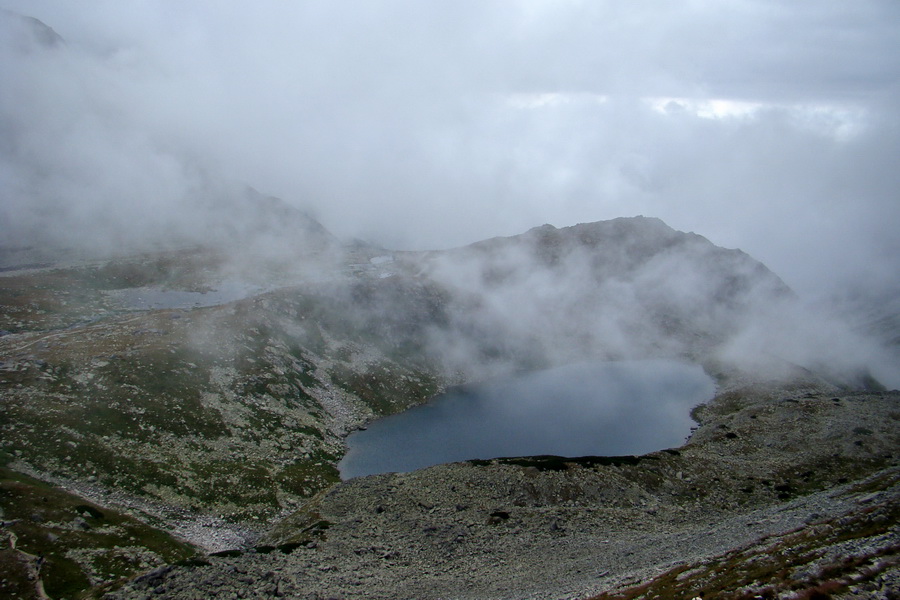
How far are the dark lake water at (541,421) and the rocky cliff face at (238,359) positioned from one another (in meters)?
7.62

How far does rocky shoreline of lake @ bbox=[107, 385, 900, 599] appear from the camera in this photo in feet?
111

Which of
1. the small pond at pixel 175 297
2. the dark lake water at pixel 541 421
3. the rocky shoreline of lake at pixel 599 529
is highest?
the small pond at pixel 175 297

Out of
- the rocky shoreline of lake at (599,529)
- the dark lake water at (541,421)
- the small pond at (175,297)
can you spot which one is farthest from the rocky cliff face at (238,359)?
the dark lake water at (541,421)

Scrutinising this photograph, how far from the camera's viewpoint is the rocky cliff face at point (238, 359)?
6600 cm

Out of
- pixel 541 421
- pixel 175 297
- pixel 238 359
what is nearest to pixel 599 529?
pixel 541 421

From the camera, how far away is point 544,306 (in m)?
194

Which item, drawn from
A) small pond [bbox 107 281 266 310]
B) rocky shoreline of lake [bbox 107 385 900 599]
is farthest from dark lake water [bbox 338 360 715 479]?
A: small pond [bbox 107 281 266 310]

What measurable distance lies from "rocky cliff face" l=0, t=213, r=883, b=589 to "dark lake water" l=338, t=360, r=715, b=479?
762cm

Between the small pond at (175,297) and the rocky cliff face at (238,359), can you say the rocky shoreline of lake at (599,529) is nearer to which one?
the rocky cliff face at (238,359)

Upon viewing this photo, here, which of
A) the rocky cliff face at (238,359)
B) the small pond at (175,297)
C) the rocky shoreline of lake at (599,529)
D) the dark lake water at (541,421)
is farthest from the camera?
the small pond at (175,297)

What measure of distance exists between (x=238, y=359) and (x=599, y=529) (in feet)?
270

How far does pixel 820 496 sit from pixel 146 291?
156 metres

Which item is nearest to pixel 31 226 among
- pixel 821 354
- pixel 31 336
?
pixel 31 336

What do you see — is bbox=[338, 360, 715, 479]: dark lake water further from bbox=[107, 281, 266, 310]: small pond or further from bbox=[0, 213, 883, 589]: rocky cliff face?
bbox=[107, 281, 266, 310]: small pond
